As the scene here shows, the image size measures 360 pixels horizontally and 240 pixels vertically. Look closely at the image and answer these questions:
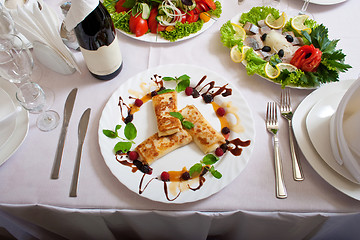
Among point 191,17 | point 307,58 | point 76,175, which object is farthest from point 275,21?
point 76,175

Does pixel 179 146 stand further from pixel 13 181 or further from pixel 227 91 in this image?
pixel 13 181

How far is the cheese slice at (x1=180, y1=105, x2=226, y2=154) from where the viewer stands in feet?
3.25

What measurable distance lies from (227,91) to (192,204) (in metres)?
0.50

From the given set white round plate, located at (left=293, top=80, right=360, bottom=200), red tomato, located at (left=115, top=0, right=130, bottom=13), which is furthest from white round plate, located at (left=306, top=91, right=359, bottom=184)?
red tomato, located at (left=115, top=0, right=130, bottom=13)

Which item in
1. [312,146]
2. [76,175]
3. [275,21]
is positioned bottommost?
[76,175]

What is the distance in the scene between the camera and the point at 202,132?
3.33ft

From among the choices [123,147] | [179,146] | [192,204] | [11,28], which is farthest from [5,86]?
[192,204]

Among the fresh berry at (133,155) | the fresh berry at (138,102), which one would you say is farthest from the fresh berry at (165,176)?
the fresh berry at (138,102)

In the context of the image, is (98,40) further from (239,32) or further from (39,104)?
(239,32)

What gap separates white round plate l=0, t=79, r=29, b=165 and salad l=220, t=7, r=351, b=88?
36.6 inches

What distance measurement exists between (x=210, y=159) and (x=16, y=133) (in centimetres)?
76

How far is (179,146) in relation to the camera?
3.36 feet

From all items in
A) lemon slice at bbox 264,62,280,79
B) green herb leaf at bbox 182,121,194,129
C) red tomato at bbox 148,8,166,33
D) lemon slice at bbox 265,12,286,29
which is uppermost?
lemon slice at bbox 265,12,286,29

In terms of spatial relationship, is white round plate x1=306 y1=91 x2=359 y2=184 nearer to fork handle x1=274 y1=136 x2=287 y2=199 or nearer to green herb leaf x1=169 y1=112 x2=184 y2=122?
fork handle x1=274 y1=136 x2=287 y2=199
